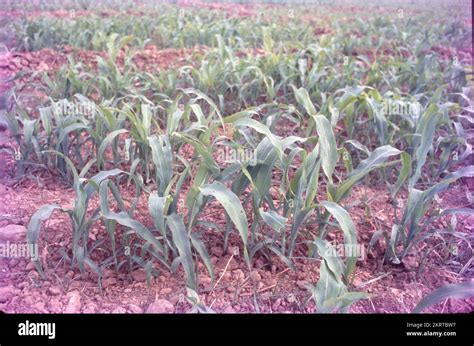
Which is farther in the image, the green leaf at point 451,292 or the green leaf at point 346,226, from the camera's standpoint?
the green leaf at point 346,226

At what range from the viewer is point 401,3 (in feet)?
16.0

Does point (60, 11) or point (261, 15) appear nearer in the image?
point (60, 11)

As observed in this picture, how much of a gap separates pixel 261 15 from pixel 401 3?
1735 millimetres

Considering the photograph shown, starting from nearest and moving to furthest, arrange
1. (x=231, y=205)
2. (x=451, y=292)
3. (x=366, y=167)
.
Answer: (x=451, y=292), (x=231, y=205), (x=366, y=167)

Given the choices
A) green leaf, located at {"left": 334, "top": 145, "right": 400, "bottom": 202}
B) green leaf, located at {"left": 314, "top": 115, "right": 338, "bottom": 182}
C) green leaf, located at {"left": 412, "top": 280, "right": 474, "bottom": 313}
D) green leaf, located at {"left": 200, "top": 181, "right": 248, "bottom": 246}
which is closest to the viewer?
green leaf, located at {"left": 412, "top": 280, "right": 474, "bottom": 313}

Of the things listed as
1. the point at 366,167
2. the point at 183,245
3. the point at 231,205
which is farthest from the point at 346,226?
the point at 183,245

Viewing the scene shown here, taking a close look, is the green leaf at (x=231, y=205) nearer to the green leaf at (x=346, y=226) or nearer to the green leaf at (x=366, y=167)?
the green leaf at (x=346, y=226)

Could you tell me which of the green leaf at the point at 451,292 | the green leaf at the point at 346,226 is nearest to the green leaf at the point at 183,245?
the green leaf at the point at 346,226

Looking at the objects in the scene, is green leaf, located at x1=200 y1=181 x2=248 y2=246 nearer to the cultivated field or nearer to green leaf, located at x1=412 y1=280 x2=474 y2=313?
the cultivated field

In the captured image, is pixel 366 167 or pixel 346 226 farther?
pixel 366 167

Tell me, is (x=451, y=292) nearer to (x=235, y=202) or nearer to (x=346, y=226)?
(x=346, y=226)

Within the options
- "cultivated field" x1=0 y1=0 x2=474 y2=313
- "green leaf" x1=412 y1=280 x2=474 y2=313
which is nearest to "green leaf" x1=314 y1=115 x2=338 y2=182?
"cultivated field" x1=0 y1=0 x2=474 y2=313
